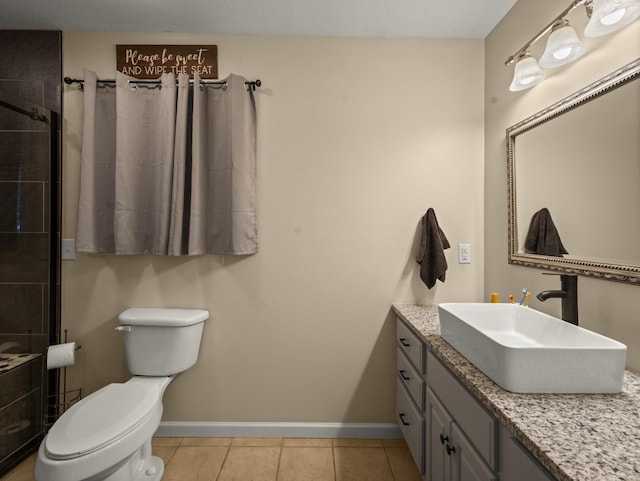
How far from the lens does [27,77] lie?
6.57 ft

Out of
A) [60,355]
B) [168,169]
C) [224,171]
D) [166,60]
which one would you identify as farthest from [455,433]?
[166,60]

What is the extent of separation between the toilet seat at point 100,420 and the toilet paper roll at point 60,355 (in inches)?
16.5

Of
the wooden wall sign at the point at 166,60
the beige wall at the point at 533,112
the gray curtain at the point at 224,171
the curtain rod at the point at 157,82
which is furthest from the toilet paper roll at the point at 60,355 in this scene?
the beige wall at the point at 533,112

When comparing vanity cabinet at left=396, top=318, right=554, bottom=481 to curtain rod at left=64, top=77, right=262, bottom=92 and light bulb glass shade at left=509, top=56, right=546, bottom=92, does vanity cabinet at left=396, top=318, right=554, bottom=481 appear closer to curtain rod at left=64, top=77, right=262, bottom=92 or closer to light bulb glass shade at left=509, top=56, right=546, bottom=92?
light bulb glass shade at left=509, top=56, right=546, bottom=92

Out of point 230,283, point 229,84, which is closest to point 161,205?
point 230,283

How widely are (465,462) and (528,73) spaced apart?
5.34ft

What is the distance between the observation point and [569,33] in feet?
4.16

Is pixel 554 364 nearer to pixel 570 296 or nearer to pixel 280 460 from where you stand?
pixel 570 296

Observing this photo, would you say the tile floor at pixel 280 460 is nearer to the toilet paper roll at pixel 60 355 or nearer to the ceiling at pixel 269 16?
the toilet paper roll at pixel 60 355

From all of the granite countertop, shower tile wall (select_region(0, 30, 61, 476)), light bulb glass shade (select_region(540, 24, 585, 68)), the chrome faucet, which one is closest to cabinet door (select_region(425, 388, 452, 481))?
the granite countertop

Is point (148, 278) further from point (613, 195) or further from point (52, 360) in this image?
point (613, 195)

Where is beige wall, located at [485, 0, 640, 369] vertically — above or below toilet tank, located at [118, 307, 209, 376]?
above

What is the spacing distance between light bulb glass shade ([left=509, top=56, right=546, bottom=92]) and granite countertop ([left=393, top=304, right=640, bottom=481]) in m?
1.26

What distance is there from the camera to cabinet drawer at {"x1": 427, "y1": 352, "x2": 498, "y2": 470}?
37.3 inches
